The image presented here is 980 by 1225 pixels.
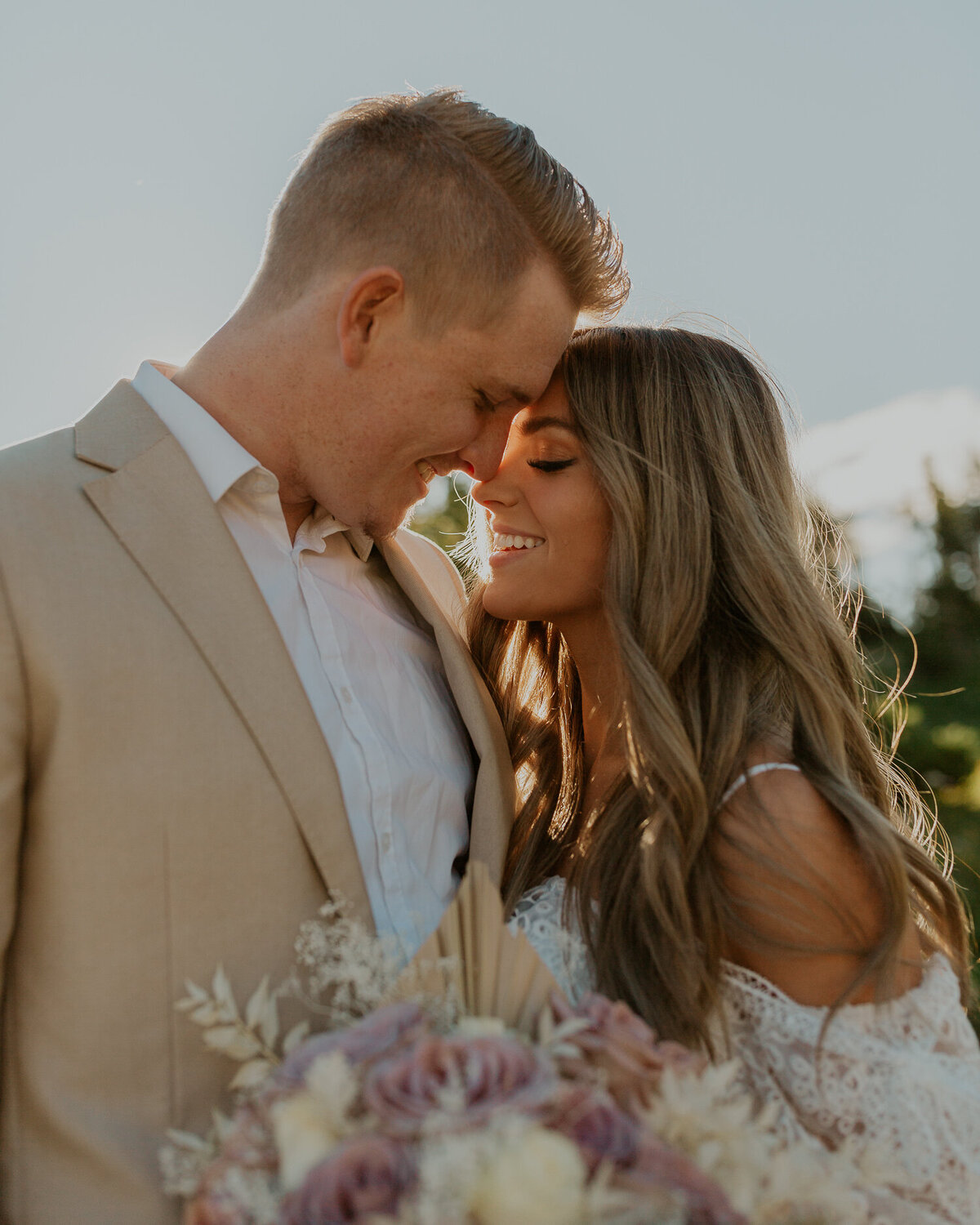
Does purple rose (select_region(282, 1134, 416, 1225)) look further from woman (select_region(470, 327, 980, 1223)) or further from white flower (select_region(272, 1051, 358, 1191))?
woman (select_region(470, 327, 980, 1223))

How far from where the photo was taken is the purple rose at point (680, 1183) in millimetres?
1375

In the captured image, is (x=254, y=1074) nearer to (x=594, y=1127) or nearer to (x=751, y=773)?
(x=594, y=1127)

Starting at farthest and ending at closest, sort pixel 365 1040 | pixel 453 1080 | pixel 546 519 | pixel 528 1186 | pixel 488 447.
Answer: pixel 546 519 → pixel 488 447 → pixel 365 1040 → pixel 453 1080 → pixel 528 1186

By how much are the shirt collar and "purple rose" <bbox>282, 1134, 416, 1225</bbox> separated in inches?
66.5

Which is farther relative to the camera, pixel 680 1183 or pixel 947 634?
pixel 947 634

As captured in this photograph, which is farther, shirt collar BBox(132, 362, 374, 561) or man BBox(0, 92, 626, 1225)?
shirt collar BBox(132, 362, 374, 561)

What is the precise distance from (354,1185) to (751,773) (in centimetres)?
169

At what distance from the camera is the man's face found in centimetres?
294

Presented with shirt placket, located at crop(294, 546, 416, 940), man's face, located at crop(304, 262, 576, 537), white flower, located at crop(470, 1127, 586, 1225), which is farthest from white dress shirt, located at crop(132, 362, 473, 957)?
white flower, located at crop(470, 1127, 586, 1225)

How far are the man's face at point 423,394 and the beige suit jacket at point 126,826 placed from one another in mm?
710

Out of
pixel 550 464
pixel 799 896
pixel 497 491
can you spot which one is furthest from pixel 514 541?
pixel 799 896

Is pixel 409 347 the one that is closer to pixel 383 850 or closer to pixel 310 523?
pixel 310 523

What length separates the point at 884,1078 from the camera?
247 cm

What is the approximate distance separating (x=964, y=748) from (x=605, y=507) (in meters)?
13.3
